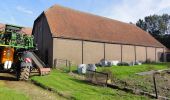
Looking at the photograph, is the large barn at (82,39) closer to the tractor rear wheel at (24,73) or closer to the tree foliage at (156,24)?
the tractor rear wheel at (24,73)

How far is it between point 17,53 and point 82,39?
52.8 ft

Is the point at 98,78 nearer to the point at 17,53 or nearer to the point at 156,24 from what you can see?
the point at 17,53

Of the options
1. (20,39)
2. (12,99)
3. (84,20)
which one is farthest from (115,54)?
(12,99)

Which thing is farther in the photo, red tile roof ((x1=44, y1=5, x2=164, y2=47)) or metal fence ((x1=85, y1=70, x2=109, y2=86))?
red tile roof ((x1=44, y1=5, x2=164, y2=47))

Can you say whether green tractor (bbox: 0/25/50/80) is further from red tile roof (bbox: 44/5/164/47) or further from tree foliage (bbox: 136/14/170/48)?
tree foliage (bbox: 136/14/170/48)

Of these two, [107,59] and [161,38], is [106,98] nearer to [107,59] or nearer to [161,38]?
[107,59]

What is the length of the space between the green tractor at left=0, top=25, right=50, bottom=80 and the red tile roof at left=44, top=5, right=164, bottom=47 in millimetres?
12456

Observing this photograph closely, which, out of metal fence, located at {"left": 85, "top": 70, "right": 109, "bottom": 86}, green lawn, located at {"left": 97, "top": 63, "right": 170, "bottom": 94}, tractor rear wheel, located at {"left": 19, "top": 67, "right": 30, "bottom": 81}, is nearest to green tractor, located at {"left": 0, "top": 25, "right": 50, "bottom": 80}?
tractor rear wheel, located at {"left": 19, "top": 67, "right": 30, "bottom": 81}

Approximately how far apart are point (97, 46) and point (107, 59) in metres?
2.74

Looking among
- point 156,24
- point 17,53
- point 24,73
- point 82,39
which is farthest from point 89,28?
point 156,24

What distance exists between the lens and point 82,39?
33.1 meters

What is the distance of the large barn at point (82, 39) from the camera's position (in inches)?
1226

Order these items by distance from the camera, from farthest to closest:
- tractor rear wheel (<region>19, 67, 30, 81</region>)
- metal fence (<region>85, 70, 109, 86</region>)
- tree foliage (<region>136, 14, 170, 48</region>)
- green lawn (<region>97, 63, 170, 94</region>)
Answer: tree foliage (<region>136, 14, 170, 48</region>), tractor rear wheel (<region>19, 67, 30, 81</region>), metal fence (<region>85, 70, 109, 86</region>), green lawn (<region>97, 63, 170, 94</region>)

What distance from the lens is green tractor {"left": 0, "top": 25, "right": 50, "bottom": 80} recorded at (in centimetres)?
1673
